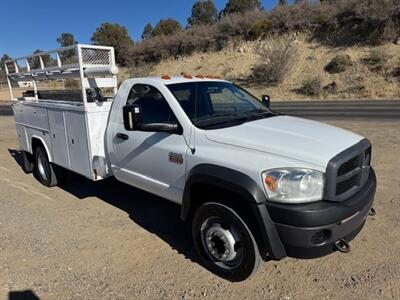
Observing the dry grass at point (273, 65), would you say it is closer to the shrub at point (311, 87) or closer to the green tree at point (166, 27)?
the shrub at point (311, 87)

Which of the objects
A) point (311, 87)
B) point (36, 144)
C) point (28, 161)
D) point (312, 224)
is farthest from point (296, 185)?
point (311, 87)

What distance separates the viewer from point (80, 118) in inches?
191

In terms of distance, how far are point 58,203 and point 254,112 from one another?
3411 mm

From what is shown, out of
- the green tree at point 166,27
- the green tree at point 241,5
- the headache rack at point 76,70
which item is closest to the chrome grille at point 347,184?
the headache rack at point 76,70

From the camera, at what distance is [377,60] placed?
A: 25.9m

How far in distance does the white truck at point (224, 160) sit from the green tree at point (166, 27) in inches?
1855

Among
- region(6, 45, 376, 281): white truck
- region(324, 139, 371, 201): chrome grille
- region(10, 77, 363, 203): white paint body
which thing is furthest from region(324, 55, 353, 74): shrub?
region(324, 139, 371, 201): chrome grille

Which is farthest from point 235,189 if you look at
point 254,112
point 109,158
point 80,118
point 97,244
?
point 80,118

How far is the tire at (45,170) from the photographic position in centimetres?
617

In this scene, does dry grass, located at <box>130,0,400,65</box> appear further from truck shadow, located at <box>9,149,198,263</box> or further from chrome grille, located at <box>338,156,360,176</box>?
chrome grille, located at <box>338,156,360,176</box>

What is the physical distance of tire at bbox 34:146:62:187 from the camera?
617 cm

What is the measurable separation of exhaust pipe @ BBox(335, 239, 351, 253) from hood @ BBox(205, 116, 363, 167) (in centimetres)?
73

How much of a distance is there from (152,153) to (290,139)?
5.27 feet

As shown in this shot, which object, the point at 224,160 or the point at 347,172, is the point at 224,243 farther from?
the point at 347,172
